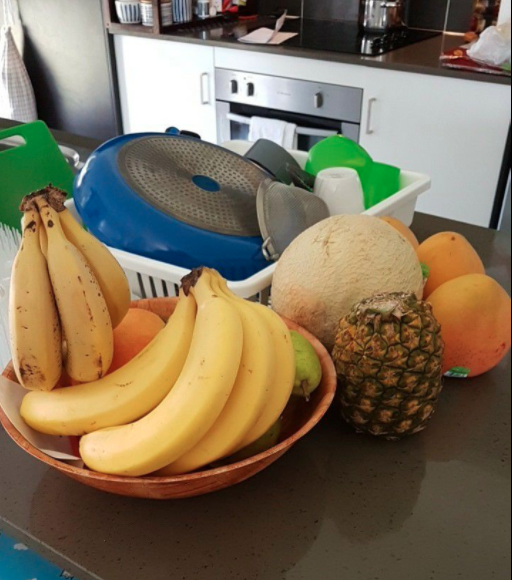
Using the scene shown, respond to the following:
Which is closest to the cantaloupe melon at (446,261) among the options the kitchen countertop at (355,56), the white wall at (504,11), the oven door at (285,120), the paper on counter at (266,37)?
the kitchen countertop at (355,56)

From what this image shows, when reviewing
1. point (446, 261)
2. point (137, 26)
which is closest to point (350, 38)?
point (137, 26)

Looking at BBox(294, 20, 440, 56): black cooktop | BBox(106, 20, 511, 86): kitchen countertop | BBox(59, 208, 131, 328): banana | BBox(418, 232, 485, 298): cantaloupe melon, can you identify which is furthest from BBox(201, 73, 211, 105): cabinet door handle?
BBox(59, 208, 131, 328): banana

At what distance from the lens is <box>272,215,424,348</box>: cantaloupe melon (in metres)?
0.56

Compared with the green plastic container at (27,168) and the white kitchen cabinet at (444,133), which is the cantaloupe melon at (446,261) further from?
the white kitchen cabinet at (444,133)

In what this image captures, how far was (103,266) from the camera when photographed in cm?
50

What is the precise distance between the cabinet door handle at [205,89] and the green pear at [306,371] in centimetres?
192

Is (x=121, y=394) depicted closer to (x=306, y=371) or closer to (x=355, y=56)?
(x=306, y=371)

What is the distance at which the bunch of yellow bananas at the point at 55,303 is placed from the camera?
45cm

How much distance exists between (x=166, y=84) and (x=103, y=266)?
2046 millimetres

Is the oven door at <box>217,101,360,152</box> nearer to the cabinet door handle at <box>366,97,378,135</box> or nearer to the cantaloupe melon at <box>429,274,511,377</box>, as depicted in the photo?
the cabinet door handle at <box>366,97,378,135</box>

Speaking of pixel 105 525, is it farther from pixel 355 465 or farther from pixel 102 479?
pixel 355 465

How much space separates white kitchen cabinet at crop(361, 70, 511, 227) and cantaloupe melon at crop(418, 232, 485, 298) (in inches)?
47.5

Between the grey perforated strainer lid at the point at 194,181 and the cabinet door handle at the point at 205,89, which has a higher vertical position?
the grey perforated strainer lid at the point at 194,181

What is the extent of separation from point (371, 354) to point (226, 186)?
0.34 metres
